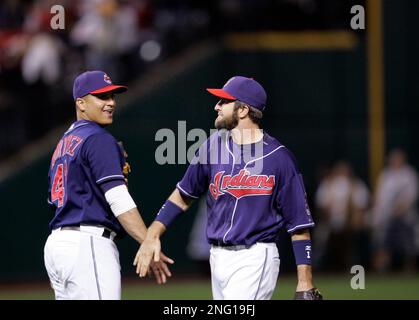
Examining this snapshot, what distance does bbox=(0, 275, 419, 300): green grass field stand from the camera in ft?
43.4

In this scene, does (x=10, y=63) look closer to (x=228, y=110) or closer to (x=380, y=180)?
(x=380, y=180)

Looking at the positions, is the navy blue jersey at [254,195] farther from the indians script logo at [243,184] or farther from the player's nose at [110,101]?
the player's nose at [110,101]

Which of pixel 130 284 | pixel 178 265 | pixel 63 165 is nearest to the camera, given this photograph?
pixel 63 165

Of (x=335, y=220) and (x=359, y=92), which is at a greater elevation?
(x=359, y=92)

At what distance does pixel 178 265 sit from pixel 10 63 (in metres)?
4.25

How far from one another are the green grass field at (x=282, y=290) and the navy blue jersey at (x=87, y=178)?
5.69 metres

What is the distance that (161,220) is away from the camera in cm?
784

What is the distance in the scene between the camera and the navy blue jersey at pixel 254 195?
25.1ft

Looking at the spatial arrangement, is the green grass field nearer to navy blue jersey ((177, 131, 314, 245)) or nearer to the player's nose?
navy blue jersey ((177, 131, 314, 245))

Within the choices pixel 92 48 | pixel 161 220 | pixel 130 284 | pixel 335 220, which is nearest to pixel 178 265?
pixel 130 284

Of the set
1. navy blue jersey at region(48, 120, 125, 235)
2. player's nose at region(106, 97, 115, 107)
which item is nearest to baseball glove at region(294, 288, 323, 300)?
navy blue jersey at region(48, 120, 125, 235)

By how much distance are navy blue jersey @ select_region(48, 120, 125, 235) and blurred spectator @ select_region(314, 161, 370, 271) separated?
33.6 ft

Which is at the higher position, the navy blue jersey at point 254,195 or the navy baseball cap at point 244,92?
the navy baseball cap at point 244,92

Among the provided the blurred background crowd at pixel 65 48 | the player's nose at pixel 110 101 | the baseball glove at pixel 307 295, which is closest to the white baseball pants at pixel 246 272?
the baseball glove at pixel 307 295
